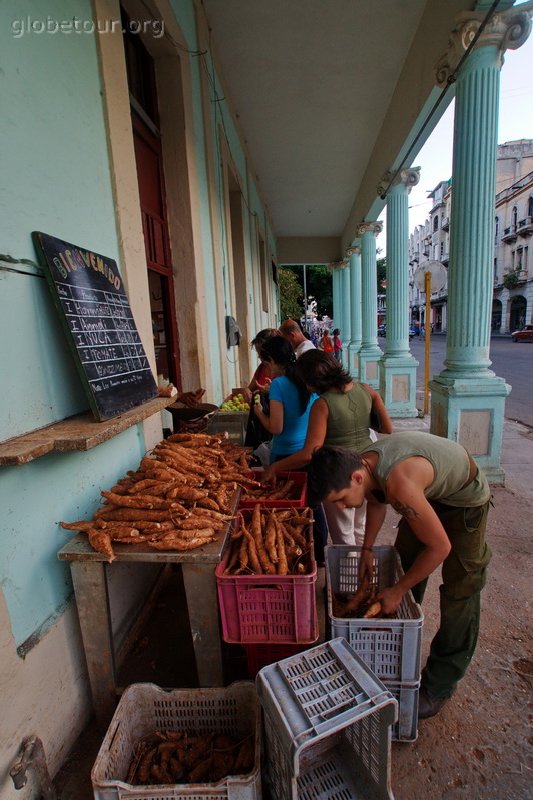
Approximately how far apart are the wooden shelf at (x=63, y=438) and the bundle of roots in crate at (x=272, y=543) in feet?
3.00

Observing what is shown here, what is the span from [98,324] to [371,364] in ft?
37.3

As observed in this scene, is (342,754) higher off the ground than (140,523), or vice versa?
(140,523)

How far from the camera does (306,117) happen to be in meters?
8.66

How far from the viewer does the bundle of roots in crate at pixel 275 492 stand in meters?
2.92

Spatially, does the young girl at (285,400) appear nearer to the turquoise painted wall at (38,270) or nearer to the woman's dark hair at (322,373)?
the woman's dark hair at (322,373)

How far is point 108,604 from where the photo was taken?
2.13m

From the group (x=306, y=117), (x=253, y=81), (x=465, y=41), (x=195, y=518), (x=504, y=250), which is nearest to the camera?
(x=195, y=518)

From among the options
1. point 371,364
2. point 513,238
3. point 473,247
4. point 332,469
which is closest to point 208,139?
point 473,247

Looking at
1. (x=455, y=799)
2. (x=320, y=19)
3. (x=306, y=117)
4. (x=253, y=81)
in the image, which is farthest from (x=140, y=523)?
(x=306, y=117)

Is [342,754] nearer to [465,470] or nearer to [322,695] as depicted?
[322,695]

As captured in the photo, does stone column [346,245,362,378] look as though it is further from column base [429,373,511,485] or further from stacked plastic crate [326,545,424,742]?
stacked plastic crate [326,545,424,742]

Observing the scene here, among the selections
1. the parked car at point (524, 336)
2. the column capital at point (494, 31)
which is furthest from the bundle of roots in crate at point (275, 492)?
the parked car at point (524, 336)

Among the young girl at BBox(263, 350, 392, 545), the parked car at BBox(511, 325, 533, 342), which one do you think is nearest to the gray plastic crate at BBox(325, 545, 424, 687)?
the young girl at BBox(263, 350, 392, 545)

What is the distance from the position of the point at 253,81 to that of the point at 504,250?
49.2 m
